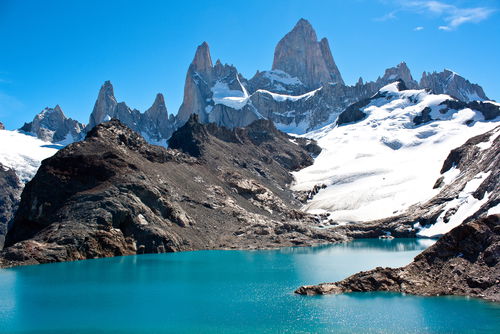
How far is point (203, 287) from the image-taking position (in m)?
58.2

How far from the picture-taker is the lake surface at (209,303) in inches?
1567

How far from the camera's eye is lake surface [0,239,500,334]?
1567 inches

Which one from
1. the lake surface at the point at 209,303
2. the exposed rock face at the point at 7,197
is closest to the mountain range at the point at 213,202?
the exposed rock face at the point at 7,197

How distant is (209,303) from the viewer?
49.0 meters

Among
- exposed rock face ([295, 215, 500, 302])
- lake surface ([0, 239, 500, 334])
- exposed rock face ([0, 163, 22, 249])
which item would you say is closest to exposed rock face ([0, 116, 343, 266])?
lake surface ([0, 239, 500, 334])

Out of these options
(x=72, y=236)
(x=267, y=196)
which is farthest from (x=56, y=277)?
(x=267, y=196)

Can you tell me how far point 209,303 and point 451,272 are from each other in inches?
856

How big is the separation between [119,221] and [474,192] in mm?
70139

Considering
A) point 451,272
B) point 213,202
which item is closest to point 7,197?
point 213,202

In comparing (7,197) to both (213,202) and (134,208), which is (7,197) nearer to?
(213,202)

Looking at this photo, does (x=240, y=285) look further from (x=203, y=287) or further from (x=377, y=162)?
(x=377, y=162)

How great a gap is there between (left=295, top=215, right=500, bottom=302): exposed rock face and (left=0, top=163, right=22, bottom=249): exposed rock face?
14256 cm

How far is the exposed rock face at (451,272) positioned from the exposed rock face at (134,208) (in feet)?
143

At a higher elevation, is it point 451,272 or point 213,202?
point 213,202
